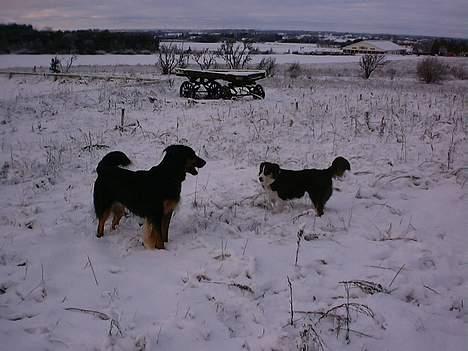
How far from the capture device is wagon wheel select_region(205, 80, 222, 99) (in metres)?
18.1

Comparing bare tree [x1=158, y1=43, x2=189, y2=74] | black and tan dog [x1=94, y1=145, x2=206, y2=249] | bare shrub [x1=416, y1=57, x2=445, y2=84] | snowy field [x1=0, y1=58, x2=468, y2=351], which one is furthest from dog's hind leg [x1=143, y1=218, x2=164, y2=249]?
bare shrub [x1=416, y1=57, x2=445, y2=84]

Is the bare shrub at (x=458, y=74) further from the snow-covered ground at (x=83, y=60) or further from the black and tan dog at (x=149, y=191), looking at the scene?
the black and tan dog at (x=149, y=191)

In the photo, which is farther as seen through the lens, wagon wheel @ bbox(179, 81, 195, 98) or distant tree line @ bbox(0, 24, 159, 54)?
distant tree line @ bbox(0, 24, 159, 54)

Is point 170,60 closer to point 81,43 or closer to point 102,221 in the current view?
point 102,221

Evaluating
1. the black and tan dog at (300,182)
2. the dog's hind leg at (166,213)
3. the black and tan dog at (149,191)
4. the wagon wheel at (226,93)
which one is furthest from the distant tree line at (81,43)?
the dog's hind leg at (166,213)

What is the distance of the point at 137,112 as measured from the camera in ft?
47.1

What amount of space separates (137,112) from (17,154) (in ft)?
19.5

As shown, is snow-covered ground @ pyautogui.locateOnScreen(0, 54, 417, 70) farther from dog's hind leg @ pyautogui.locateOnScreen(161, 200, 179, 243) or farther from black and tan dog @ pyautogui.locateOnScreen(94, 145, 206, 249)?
dog's hind leg @ pyautogui.locateOnScreen(161, 200, 179, 243)

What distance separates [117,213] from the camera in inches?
212

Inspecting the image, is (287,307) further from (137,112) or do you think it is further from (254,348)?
(137,112)

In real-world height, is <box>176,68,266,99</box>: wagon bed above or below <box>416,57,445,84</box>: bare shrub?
below

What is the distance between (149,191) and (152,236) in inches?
21.7

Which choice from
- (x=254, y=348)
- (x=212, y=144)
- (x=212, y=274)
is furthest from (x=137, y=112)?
(x=254, y=348)

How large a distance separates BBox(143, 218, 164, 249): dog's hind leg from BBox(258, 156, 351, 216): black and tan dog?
2.03 m
